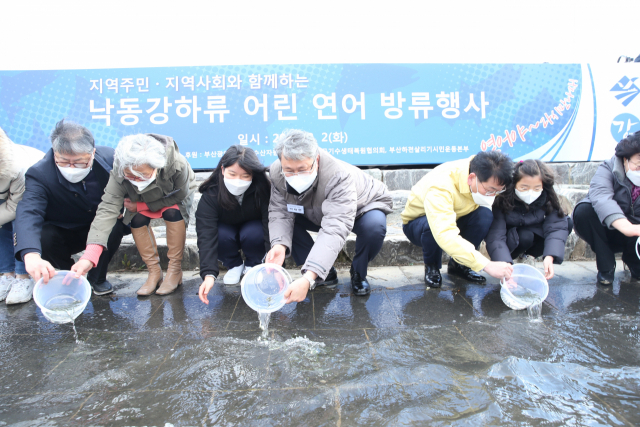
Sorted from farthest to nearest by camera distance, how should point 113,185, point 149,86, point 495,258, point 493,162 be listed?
1. point 149,86
2. point 495,258
3. point 113,185
4. point 493,162

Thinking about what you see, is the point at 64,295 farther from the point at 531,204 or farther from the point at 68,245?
the point at 531,204

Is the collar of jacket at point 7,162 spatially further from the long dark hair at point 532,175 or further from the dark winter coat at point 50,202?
the long dark hair at point 532,175

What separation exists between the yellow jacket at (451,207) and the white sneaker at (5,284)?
3243 mm

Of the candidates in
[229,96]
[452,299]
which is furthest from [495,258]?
[229,96]

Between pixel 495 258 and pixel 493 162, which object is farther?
pixel 495 258

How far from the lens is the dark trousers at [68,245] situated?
9.70ft

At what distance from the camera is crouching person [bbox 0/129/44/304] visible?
9.04 feet

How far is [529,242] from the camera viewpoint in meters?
3.17

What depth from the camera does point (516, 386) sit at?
5.59ft

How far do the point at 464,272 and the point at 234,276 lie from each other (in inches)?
77.5

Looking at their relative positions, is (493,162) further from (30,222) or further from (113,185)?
(30,222)

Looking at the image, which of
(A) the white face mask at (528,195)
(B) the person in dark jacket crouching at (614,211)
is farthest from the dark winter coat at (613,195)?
(A) the white face mask at (528,195)

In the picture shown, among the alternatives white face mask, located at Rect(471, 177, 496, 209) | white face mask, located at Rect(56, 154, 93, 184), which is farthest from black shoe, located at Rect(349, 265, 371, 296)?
white face mask, located at Rect(56, 154, 93, 184)

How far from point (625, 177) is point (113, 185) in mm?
3851
